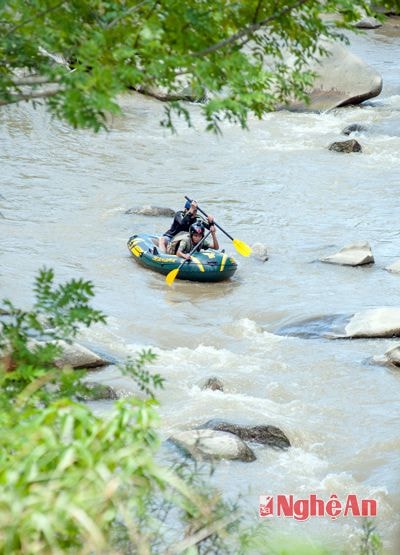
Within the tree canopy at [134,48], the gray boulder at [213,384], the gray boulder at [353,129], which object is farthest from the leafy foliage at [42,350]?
the gray boulder at [353,129]

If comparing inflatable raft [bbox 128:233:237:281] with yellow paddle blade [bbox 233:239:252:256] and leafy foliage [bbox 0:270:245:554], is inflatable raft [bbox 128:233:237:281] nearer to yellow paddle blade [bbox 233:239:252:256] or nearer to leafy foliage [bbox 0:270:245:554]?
yellow paddle blade [bbox 233:239:252:256]

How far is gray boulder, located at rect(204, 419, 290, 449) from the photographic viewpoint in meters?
8.24

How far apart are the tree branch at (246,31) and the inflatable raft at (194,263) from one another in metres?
8.49

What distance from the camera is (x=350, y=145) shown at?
19.2 metres

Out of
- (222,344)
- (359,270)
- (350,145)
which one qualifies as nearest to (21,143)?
(350,145)

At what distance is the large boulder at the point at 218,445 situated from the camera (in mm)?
7750

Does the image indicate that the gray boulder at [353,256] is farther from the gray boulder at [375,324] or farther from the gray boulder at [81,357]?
the gray boulder at [81,357]

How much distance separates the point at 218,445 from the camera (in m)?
7.90

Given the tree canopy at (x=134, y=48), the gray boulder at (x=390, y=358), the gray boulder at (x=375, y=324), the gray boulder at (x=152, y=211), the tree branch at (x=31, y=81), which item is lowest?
the gray boulder at (x=152, y=211)


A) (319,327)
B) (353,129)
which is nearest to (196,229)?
(319,327)

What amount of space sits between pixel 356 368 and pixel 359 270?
381 cm

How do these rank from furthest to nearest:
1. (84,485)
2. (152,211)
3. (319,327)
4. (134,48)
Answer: (152,211) < (319,327) < (134,48) < (84,485)

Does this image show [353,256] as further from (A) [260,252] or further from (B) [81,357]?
(B) [81,357]

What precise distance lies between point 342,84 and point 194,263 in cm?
912
